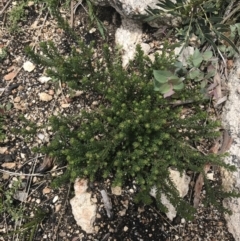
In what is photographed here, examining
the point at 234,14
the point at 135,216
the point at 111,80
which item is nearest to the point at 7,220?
the point at 135,216

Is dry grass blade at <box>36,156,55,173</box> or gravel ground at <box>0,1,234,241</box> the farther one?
dry grass blade at <box>36,156,55,173</box>

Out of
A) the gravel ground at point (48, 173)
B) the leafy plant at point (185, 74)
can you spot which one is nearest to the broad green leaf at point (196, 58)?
the leafy plant at point (185, 74)

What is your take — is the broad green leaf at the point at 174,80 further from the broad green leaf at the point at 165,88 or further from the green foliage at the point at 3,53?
the green foliage at the point at 3,53

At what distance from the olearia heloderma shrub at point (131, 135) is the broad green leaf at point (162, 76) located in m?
0.08

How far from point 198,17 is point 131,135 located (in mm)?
1077

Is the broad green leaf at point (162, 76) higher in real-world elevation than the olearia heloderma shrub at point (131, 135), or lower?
higher

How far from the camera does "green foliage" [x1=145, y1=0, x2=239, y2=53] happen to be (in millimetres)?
3131

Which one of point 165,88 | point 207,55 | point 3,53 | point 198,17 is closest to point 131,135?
point 165,88

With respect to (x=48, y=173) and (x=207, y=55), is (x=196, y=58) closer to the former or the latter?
(x=207, y=55)

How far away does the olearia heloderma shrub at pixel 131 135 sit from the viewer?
112 inches

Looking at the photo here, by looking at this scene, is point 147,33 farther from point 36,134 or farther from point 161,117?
point 36,134

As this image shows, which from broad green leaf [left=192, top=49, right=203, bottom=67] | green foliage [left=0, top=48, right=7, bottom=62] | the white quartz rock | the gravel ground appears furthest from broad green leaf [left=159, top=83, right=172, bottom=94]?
green foliage [left=0, top=48, right=7, bottom=62]

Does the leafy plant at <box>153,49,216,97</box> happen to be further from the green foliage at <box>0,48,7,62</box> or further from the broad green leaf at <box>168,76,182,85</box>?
the green foliage at <box>0,48,7,62</box>

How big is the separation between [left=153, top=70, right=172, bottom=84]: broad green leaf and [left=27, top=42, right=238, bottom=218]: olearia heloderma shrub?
0.26 feet
